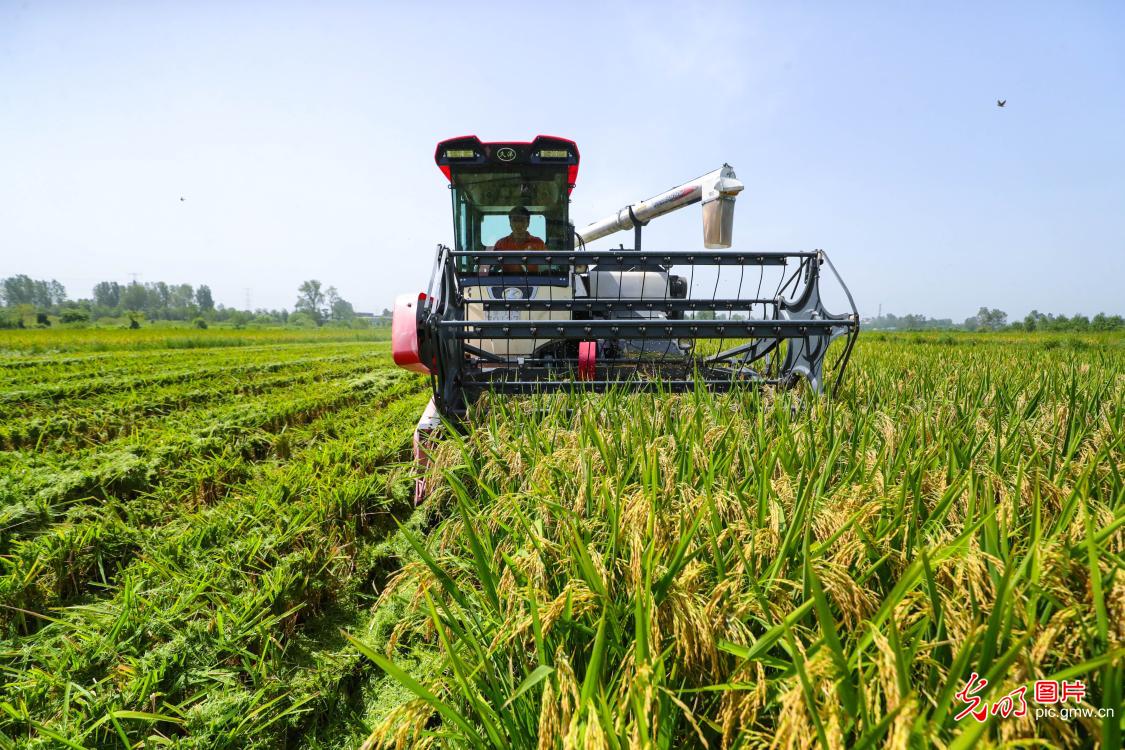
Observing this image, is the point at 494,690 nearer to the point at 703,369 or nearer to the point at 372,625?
the point at 372,625

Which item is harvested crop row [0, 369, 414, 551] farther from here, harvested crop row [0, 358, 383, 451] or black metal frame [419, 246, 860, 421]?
black metal frame [419, 246, 860, 421]

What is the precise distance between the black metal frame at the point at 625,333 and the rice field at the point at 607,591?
0.40m

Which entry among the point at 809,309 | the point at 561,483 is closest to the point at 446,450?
the point at 561,483

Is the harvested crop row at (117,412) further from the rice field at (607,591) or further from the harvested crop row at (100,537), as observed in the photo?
the harvested crop row at (100,537)

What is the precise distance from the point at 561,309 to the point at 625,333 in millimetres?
1137

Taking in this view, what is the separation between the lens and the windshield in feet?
17.2

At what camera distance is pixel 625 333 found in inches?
118

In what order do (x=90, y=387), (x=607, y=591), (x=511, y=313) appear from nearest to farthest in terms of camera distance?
1. (x=607, y=591)
2. (x=511, y=313)
3. (x=90, y=387)

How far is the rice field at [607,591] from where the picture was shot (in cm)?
93

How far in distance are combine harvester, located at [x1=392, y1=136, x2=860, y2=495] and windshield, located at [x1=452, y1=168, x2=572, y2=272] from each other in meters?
0.01

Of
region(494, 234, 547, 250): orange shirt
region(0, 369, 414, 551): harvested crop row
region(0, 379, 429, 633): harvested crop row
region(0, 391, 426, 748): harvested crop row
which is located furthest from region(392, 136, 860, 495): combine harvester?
region(0, 369, 414, 551): harvested crop row

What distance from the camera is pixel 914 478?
1592mm

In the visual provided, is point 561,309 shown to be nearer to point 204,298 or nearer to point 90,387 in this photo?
point 90,387

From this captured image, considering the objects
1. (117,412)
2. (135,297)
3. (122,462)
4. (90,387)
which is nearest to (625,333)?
(122,462)
